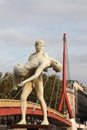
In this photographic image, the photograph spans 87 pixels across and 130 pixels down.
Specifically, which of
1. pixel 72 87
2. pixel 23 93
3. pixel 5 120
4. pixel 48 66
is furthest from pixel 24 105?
pixel 72 87

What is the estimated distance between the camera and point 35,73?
579 inches

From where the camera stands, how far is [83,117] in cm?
15125

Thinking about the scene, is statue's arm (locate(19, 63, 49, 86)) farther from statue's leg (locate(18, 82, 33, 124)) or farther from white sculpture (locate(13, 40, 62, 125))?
statue's leg (locate(18, 82, 33, 124))

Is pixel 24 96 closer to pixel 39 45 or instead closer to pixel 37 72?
pixel 37 72

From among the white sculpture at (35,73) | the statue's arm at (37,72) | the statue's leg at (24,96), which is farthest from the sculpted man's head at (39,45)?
the statue's leg at (24,96)

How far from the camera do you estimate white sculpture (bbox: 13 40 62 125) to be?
14781 mm

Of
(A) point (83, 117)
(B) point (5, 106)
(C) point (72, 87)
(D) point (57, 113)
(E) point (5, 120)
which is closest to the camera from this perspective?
(B) point (5, 106)

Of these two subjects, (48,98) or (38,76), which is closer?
(38,76)

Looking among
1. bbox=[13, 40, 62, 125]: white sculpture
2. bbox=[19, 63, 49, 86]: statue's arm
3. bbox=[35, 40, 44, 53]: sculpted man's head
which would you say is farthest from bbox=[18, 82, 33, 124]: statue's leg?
bbox=[35, 40, 44, 53]: sculpted man's head

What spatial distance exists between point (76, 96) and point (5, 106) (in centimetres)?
9486

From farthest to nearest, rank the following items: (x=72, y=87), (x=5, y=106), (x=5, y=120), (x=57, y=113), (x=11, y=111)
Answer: (x=72, y=87)
(x=5, y=120)
(x=57, y=113)
(x=11, y=111)
(x=5, y=106)

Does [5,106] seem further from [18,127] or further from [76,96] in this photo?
[76,96]

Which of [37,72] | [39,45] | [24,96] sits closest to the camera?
[37,72]

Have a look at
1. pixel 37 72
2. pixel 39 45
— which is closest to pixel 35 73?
pixel 37 72
